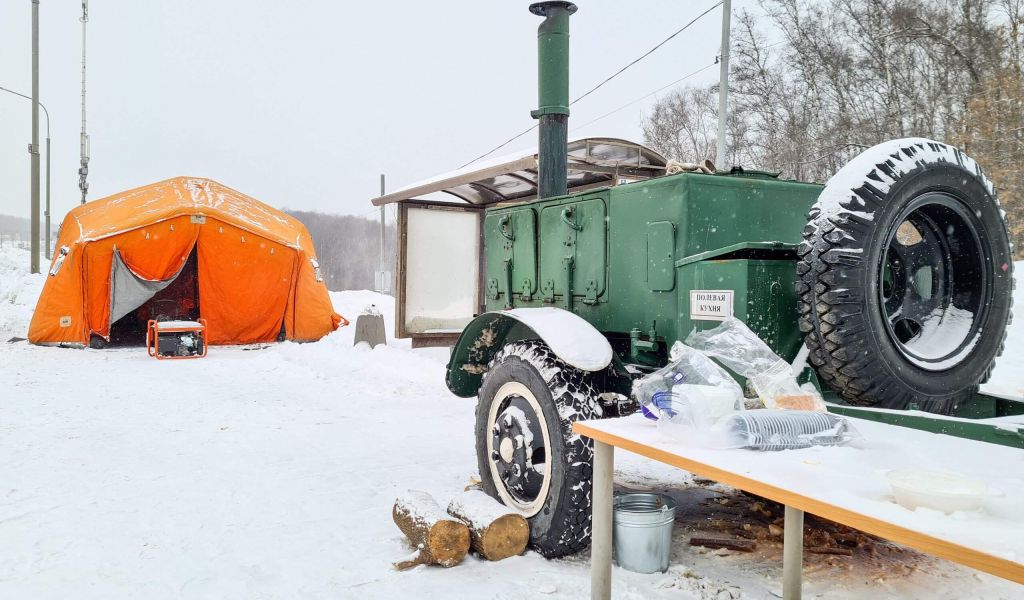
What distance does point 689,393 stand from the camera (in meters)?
2.22

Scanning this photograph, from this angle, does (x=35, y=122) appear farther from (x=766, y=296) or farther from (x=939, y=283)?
(x=939, y=283)

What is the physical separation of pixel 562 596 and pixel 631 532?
0.48 m

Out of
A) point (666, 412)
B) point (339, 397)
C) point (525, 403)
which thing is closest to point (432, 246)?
point (339, 397)

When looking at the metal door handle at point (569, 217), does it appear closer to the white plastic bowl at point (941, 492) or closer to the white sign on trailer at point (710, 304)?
the white sign on trailer at point (710, 304)

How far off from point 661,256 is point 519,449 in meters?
1.29

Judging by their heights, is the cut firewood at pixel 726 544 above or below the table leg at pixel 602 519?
below

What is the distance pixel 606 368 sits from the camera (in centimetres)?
381

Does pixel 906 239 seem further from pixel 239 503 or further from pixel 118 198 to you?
pixel 118 198

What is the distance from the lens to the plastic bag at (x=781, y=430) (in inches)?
83.6

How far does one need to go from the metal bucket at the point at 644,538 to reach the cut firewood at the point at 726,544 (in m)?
0.44

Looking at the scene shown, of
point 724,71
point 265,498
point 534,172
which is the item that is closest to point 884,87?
point 724,71

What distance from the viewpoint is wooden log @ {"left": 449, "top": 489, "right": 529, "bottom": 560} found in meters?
3.63

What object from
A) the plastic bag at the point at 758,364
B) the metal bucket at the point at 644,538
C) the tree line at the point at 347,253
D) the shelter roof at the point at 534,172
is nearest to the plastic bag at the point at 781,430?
the plastic bag at the point at 758,364

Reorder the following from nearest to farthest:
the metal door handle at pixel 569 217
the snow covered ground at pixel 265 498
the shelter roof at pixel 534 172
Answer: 1. the snow covered ground at pixel 265 498
2. the metal door handle at pixel 569 217
3. the shelter roof at pixel 534 172
